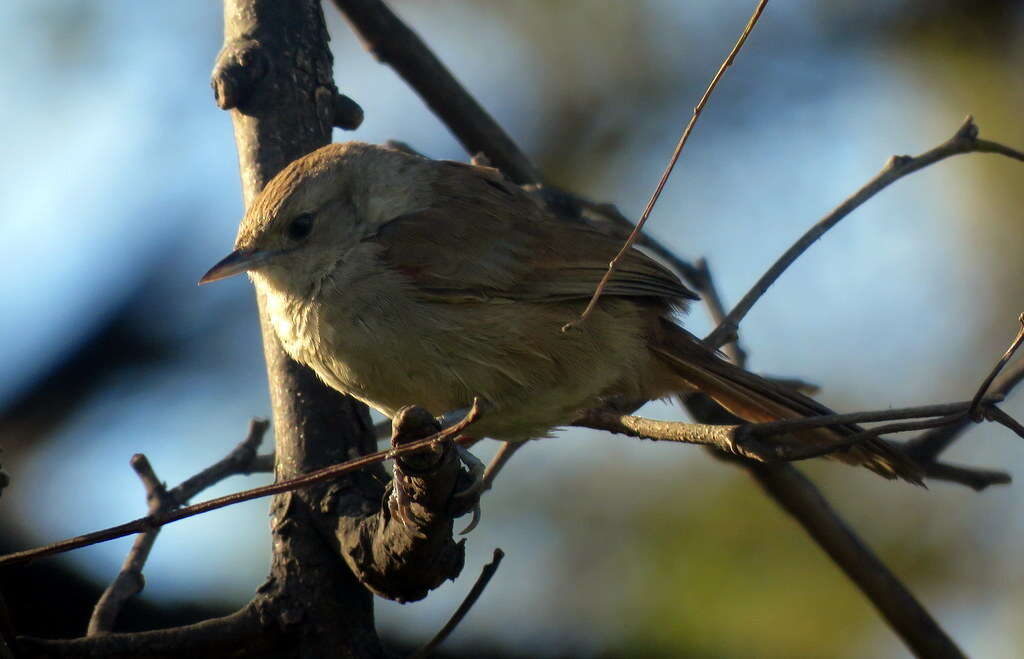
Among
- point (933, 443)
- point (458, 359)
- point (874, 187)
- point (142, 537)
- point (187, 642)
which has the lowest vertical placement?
point (187, 642)

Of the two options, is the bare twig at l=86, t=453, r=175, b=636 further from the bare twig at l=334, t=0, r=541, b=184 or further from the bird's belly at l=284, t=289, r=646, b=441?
the bare twig at l=334, t=0, r=541, b=184

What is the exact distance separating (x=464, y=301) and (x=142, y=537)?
48.3 inches

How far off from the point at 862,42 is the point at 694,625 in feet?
12.5

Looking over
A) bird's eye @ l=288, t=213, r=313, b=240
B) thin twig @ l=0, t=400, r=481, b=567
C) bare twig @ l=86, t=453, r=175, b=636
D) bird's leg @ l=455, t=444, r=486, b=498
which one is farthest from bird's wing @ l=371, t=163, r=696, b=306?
thin twig @ l=0, t=400, r=481, b=567

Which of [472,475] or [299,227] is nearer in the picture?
[472,475]

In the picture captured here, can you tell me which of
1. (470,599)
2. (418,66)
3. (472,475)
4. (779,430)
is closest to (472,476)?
(472,475)

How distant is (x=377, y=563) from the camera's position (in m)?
3.29

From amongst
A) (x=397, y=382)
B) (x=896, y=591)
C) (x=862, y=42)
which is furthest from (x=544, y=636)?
(x=862, y=42)

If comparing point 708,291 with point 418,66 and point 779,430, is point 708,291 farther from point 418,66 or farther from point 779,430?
point 779,430

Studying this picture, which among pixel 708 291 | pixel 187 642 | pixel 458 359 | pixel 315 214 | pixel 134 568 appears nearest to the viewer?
pixel 187 642

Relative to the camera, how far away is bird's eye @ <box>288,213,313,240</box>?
418cm

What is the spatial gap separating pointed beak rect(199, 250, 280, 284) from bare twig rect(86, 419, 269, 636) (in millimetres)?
595

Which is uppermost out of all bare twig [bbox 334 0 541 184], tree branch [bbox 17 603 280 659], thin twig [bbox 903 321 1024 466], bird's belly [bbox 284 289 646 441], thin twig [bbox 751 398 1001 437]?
bare twig [bbox 334 0 541 184]

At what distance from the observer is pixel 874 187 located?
379cm
